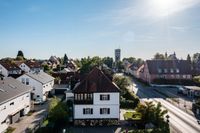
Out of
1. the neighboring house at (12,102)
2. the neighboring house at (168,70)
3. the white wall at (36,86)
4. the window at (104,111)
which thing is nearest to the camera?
the neighboring house at (12,102)

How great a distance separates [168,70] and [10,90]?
59167 millimetres

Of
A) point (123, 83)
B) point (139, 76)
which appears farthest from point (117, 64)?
point (123, 83)

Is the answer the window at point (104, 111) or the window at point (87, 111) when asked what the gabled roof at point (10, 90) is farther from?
the window at point (104, 111)

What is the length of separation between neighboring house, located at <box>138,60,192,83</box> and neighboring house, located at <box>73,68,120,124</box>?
47.1 metres

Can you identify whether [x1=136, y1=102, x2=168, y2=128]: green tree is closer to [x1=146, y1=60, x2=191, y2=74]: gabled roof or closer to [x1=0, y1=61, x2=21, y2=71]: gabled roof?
[x1=146, y1=60, x2=191, y2=74]: gabled roof

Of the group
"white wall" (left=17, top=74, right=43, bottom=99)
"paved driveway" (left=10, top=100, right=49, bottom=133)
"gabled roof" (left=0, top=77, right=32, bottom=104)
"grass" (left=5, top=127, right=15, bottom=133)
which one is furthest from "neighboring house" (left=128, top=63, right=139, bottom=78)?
"grass" (left=5, top=127, right=15, bottom=133)

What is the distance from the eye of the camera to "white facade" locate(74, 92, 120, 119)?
139 ft

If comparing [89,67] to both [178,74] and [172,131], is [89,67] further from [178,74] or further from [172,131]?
[172,131]

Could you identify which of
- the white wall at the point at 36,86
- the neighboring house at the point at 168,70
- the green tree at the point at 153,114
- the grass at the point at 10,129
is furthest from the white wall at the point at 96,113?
the neighboring house at the point at 168,70

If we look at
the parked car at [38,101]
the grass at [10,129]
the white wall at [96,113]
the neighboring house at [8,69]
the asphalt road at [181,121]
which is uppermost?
the neighboring house at [8,69]

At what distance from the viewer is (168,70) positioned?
90.0m

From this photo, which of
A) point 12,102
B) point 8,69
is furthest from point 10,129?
point 8,69

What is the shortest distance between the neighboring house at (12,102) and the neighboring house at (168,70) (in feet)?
162

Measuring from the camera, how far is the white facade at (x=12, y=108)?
38.0m
